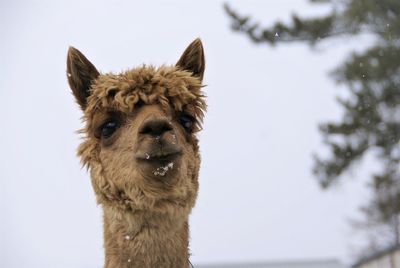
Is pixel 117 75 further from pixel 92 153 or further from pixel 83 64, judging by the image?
pixel 92 153

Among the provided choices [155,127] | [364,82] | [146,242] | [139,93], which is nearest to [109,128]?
[139,93]

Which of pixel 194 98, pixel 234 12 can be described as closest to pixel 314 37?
pixel 234 12

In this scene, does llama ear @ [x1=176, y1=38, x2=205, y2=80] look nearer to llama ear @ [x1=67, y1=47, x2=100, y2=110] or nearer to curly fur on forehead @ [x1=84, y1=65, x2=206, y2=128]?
curly fur on forehead @ [x1=84, y1=65, x2=206, y2=128]

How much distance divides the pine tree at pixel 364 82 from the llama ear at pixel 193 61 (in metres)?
8.30

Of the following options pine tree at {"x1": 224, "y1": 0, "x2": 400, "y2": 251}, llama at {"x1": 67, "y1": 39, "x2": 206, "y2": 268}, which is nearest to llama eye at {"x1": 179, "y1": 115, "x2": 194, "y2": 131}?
llama at {"x1": 67, "y1": 39, "x2": 206, "y2": 268}

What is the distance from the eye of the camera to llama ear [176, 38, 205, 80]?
3766 mm

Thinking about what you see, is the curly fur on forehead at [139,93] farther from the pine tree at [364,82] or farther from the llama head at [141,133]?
the pine tree at [364,82]

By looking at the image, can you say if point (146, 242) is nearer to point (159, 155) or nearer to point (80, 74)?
point (159, 155)

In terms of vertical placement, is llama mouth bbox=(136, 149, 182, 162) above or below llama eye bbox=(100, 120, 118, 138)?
below

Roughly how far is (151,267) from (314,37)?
1005 cm

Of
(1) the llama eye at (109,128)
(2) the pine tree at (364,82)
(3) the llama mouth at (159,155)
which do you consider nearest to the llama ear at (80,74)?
(1) the llama eye at (109,128)

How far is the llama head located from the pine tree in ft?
28.1

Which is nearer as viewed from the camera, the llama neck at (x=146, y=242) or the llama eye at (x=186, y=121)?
the llama neck at (x=146, y=242)

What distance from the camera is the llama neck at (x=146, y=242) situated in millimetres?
3203
